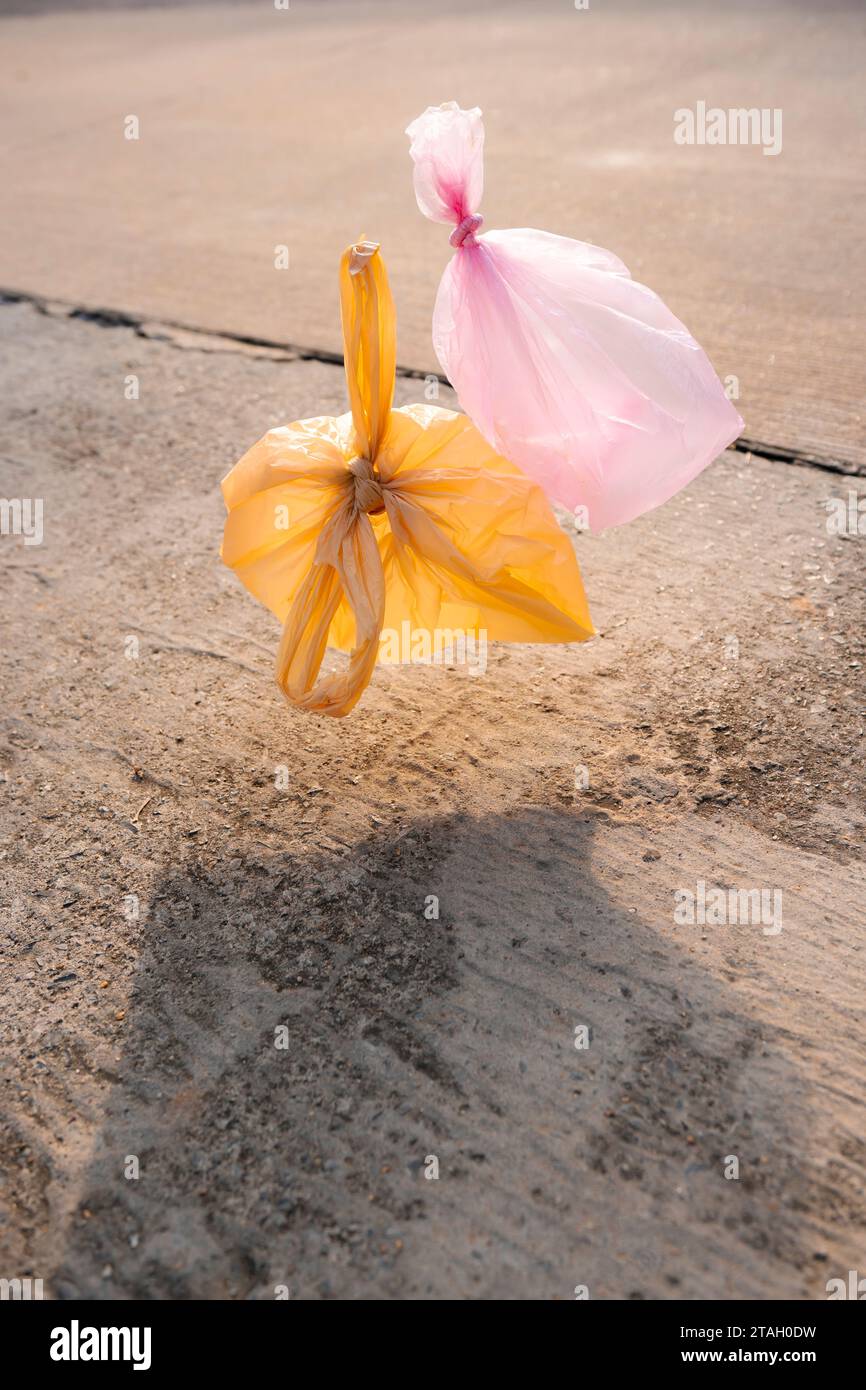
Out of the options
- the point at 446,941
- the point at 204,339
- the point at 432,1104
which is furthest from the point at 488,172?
the point at 432,1104

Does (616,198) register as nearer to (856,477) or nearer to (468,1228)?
(856,477)

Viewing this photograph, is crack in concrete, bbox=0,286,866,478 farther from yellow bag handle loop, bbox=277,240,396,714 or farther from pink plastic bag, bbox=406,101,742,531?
yellow bag handle loop, bbox=277,240,396,714

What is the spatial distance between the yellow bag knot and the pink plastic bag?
246mm

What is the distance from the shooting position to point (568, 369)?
238 cm

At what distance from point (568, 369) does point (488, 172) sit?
173 inches

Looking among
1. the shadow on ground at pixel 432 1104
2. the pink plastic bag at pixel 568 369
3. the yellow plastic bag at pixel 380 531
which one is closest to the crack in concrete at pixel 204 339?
the pink plastic bag at pixel 568 369

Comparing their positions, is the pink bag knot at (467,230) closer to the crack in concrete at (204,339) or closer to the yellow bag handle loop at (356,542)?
the yellow bag handle loop at (356,542)

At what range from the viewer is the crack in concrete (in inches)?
148

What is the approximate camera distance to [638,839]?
248 cm

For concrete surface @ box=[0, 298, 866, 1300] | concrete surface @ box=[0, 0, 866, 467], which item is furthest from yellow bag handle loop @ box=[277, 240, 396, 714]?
concrete surface @ box=[0, 0, 866, 467]

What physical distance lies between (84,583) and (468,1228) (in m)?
2.29

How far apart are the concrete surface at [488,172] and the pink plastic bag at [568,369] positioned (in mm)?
1463

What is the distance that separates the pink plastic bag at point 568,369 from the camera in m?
2.37
